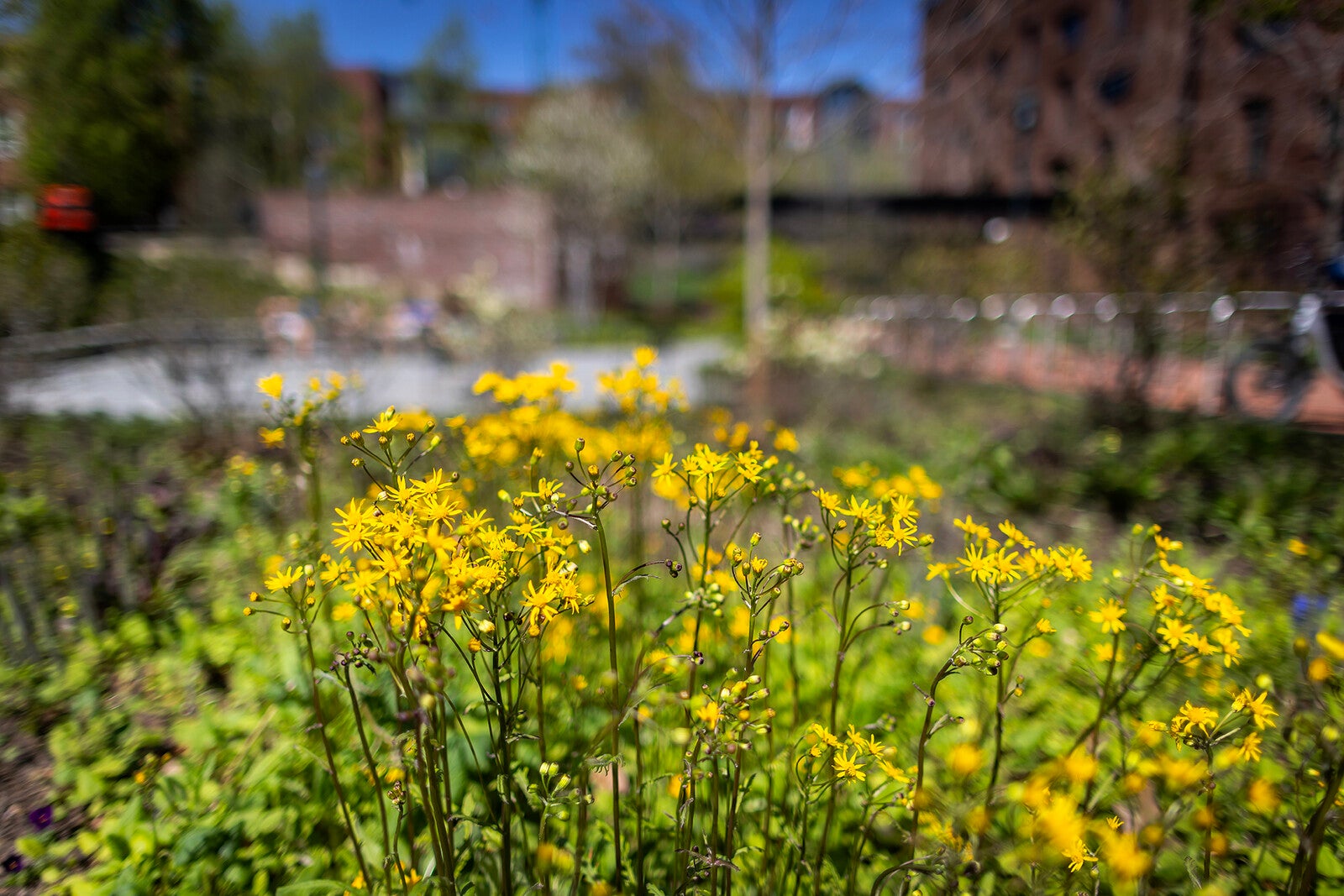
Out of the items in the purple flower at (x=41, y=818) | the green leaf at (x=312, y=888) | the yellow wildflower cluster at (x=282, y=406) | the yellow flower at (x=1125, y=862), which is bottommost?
the purple flower at (x=41, y=818)

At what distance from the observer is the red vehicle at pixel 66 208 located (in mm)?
4773

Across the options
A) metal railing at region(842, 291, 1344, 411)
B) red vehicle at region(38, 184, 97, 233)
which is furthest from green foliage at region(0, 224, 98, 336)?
A: metal railing at region(842, 291, 1344, 411)

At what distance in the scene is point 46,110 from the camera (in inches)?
177

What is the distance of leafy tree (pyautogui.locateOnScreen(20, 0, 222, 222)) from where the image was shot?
4.45m

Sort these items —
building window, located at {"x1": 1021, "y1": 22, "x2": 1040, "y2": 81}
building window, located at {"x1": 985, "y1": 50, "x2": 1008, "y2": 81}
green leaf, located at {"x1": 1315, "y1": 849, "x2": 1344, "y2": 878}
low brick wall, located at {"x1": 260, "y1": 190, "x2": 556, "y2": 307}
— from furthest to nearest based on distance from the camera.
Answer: low brick wall, located at {"x1": 260, "y1": 190, "x2": 556, "y2": 307}
building window, located at {"x1": 1021, "y1": 22, "x2": 1040, "y2": 81}
building window, located at {"x1": 985, "y1": 50, "x2": 1008, "y2": 81}
green leaf, located at {"x1": 1315, "y1": 849, "x2": 1344, "y2": 878}

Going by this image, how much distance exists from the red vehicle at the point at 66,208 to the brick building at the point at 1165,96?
741 cm

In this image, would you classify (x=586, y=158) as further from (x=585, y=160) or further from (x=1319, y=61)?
(x=1319, y=61)

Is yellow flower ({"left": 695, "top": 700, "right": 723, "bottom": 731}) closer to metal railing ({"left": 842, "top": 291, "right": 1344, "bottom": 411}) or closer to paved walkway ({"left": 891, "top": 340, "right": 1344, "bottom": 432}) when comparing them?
paved walkway ({"left": 891, "top": 340, "right": 1344, "bottom": 432})

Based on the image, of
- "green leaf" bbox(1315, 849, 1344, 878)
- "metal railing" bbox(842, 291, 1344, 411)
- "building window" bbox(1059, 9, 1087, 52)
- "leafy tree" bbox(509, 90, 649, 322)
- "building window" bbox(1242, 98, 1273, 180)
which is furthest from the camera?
"leafy tree" bbox(509, 90, 649, 322)

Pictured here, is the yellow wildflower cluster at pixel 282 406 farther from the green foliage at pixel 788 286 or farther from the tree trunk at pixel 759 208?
the green foliage at pixel 788 286

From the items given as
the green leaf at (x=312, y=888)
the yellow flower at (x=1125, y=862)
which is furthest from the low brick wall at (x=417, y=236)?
the yellow flower at (x=1125, y=862)

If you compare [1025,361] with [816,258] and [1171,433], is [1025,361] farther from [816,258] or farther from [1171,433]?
[816,258]

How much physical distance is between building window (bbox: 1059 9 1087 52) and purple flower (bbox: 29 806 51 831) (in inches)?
332

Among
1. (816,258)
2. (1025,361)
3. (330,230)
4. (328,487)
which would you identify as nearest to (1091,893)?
(328,487)
